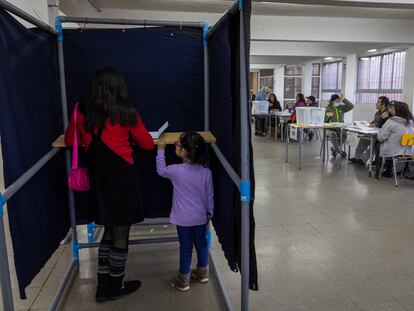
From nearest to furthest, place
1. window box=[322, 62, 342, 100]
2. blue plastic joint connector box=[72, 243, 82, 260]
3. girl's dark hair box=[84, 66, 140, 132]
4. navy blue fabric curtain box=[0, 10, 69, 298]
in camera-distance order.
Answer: navy blue fabric curtain box=[0, 10, 69, 298]
girl's dark hair box=[84, 66, 140, 132]
blue plastic joint connector box=[72, 243, 82, 260]
window box=[322, 62, 342, 100]

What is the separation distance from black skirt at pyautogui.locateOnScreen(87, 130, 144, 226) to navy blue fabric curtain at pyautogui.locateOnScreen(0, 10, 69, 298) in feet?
0.99

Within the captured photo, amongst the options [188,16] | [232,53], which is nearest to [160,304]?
[232,53]

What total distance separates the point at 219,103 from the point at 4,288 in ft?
4.52

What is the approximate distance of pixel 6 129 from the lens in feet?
5.49

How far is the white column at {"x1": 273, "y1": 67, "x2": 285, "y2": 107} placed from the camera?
15.9 metres

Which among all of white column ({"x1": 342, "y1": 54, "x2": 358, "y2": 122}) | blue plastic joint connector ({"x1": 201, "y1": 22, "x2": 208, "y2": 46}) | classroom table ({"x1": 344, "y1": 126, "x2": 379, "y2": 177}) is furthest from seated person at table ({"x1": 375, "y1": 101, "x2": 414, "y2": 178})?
white column ({"x1": 342, "y1": 54, "x2": 358, "y2": 122})

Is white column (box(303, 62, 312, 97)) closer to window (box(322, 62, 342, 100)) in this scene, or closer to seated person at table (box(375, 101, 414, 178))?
window (box(322, 62, 342, 100))

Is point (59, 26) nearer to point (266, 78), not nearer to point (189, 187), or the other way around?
point (189, 187)

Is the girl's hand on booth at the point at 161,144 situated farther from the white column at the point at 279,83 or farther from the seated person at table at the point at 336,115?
the white column at the point at 279,83

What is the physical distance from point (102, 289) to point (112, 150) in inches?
34.5

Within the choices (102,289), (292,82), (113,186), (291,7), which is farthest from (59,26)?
(292,82)

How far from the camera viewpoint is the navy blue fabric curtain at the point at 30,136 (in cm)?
170

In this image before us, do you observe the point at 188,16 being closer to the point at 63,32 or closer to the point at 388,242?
the point at 63,32

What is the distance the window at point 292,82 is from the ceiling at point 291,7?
8.54 meters
